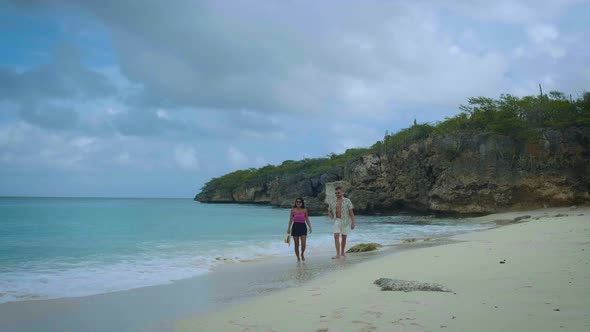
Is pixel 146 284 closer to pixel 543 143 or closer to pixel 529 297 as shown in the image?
pixel 529 297

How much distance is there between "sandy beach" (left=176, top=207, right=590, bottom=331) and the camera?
335 centimetres

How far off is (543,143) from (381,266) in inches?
938

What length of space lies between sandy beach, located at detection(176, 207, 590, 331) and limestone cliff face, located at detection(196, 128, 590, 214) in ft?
72.3

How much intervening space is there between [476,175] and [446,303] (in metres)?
25.7

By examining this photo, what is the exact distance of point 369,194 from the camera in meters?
34.2

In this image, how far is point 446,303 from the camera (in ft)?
13.0

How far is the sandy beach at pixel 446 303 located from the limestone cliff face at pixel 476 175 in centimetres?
2205

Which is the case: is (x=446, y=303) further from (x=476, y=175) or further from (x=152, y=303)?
(x=476, y=175)

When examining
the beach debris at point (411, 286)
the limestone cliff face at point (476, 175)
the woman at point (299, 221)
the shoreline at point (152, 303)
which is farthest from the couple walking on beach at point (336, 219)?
the limestone cliff face at point (476, 175)

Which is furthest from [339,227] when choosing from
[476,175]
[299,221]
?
[476,175]

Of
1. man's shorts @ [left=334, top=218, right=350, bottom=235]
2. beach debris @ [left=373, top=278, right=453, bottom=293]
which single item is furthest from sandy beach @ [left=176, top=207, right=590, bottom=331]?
man's shorts @ [left=334, top=218, right=350, bottom=235]

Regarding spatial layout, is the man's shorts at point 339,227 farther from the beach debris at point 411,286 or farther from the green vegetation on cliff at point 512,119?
the green vegetation on cliff at point 512,119

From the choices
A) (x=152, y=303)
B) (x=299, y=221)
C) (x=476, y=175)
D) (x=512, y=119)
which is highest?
(x=512, y=119)

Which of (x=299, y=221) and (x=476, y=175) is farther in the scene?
(x=476, y=175)
